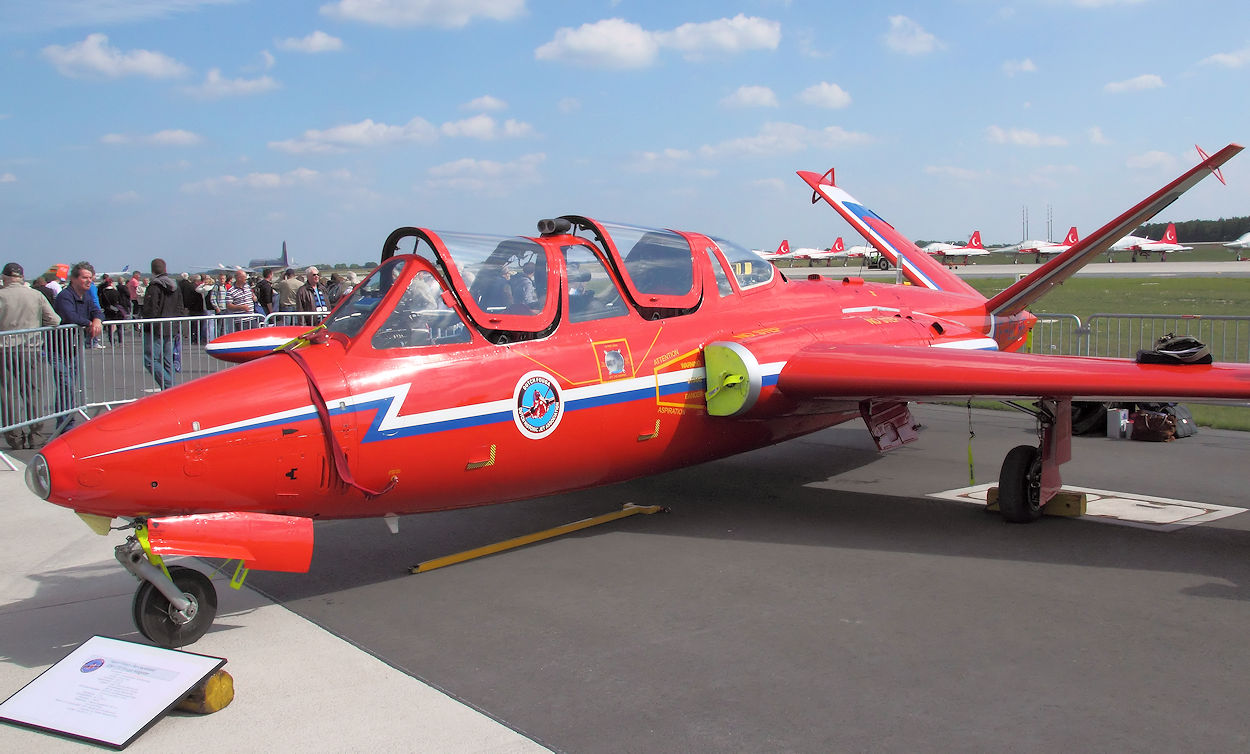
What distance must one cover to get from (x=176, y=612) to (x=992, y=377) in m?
5.65

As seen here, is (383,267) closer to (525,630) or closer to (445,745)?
(525,630)

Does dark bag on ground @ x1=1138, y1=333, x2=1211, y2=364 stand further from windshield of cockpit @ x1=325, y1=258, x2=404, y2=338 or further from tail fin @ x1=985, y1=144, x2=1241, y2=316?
windshield of cockpit @ x1=325, y1=258, x2=404, y2=338

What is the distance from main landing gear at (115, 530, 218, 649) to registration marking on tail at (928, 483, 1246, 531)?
626 centimetres

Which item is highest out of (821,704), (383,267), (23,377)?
(383,267)

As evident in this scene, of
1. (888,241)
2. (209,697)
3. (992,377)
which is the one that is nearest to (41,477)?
(209,697)

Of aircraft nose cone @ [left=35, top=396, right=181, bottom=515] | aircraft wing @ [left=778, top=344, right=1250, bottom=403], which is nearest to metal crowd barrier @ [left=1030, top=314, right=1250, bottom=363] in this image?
aircraft wing @ [left=778, top=344, right=1250, bottom=403]

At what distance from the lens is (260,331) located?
8820 mm

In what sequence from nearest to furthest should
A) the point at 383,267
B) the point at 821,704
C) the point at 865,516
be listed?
the point at 821,704, the point at 383,267, the point at 865,516

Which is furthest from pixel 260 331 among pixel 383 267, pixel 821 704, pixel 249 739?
pixel 821 704

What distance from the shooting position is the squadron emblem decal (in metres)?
6.36

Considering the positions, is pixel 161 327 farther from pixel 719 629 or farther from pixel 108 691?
pixel 719 629

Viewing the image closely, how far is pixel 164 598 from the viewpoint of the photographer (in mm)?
5160

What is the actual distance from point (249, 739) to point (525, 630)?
5.55 ft

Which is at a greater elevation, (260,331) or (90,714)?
(260,331)
